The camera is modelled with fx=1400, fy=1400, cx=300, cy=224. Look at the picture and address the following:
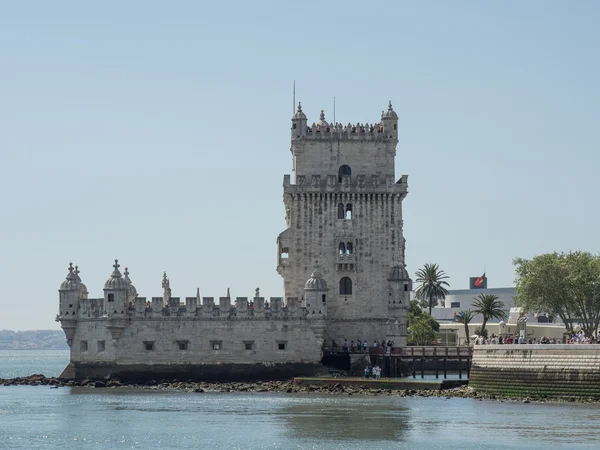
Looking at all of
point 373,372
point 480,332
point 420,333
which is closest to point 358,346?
point 373,372

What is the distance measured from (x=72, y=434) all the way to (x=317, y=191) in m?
33.4

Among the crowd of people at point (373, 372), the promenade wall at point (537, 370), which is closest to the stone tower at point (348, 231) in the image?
the crowd of people at point (373, 372)

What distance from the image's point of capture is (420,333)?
366 feet

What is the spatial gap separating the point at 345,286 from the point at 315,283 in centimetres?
399

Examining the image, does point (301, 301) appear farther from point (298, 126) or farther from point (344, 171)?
point (298, 126)

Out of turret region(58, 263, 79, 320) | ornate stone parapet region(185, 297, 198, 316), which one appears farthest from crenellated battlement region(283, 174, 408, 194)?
turret region(58, 263, 79, 320)

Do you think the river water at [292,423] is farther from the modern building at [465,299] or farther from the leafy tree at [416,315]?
the modern building at [465,299]

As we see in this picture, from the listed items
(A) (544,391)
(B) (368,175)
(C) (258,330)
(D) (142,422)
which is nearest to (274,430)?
(D) (142,422)

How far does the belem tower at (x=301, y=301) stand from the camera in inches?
3482

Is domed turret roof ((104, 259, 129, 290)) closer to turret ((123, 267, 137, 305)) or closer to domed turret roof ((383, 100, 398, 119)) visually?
turret ((123, 267, 137, 305))

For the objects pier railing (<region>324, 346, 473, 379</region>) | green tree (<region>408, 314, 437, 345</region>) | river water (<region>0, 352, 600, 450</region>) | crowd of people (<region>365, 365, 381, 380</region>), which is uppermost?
green tree (<region>408, 314, 437, 345</region>)

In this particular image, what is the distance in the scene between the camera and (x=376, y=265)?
91875mm

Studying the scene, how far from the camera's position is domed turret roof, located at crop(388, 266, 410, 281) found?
91.5 meters

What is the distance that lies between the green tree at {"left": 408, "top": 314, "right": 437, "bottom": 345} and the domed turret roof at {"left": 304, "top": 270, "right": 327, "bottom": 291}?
2352 cm
